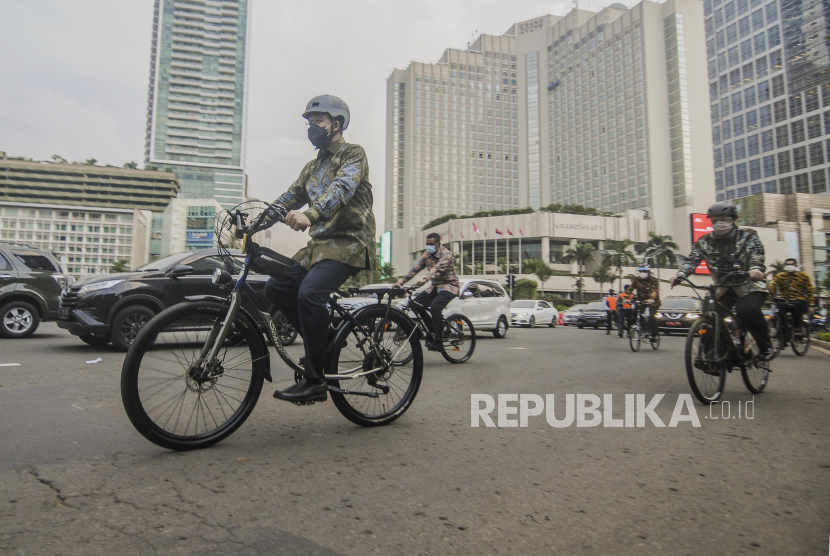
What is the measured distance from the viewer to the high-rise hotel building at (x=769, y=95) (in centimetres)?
9256

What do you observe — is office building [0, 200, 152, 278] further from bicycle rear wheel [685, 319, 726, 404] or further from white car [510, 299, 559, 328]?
bicycle rear wheel [685, 319, 726, 404]

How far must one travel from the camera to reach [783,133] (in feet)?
326

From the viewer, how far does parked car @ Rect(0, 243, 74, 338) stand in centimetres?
983

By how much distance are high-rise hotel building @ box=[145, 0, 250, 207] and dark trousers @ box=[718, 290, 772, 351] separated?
174771 millimetres

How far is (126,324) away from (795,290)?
1087cm

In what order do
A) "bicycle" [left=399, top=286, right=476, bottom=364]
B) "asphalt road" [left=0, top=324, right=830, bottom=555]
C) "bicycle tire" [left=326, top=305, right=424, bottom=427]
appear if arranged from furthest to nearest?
"bicycle" [left=399, top=286, right=476, bottom=364] → "bicycle tire" [left=326, top=305, right=424, bottom=427] → "asphalt road" [left=0, top=324, right=830, bottom=555]

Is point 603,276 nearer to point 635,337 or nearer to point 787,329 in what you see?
point 635,337

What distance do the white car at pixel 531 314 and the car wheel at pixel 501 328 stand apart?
43.4 feet

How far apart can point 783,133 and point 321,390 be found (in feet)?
399

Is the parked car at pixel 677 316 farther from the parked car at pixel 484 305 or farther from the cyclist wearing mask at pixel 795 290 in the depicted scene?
the cyclist wearing mask at pixel 795 290

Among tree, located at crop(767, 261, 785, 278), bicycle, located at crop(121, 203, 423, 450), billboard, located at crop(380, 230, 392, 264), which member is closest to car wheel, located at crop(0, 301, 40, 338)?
bicycle, located at crop(121, 203, 423, 450)

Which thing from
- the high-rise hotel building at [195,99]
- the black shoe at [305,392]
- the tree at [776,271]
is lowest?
the black shoe at [305,392]

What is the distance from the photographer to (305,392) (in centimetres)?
312

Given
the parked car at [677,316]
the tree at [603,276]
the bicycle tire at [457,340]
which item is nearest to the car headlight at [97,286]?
the bicycle tire at [457,340]
